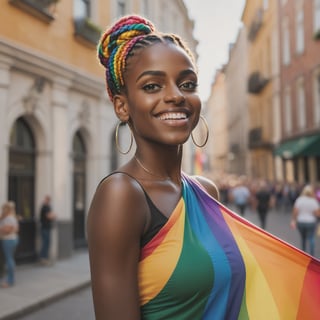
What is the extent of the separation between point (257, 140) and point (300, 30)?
11320 millimetres

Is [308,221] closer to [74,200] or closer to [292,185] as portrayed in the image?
[74,200]

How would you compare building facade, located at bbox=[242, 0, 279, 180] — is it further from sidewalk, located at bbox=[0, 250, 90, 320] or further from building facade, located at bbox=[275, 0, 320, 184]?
sidewalk, located at bbox=[0, 250, 90, 320]

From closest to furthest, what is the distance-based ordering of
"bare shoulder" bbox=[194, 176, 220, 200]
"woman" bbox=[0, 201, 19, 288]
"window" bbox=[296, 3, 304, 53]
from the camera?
"bare shoulder" bbox=[194, 176, 220, 200] → "woman" bbox=[0, 201, 19, 288] → "window" bbox=[296, 3, 304, 53]

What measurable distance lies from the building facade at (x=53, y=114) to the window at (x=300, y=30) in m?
12.8

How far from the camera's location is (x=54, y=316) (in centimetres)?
646

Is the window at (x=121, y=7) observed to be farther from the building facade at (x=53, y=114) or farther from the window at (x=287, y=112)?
the window at (x=287, y=112)

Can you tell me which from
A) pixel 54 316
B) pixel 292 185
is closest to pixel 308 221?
pixel 54 316

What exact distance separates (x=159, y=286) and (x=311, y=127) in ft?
70.0

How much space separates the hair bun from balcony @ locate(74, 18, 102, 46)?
34.5 ft

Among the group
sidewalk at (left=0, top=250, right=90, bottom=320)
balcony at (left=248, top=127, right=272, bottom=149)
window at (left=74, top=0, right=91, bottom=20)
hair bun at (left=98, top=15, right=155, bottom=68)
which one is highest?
window at (left=74, top=0, right=91, bottom=20)

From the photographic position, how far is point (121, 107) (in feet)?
4.90

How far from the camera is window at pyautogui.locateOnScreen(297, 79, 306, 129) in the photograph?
22734mm

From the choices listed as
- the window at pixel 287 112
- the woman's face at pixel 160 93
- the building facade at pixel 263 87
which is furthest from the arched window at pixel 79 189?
the building facade at pixel 263 87

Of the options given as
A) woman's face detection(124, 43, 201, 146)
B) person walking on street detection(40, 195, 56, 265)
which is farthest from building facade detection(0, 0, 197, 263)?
woman's face detection(124, 43, 201, 146)
